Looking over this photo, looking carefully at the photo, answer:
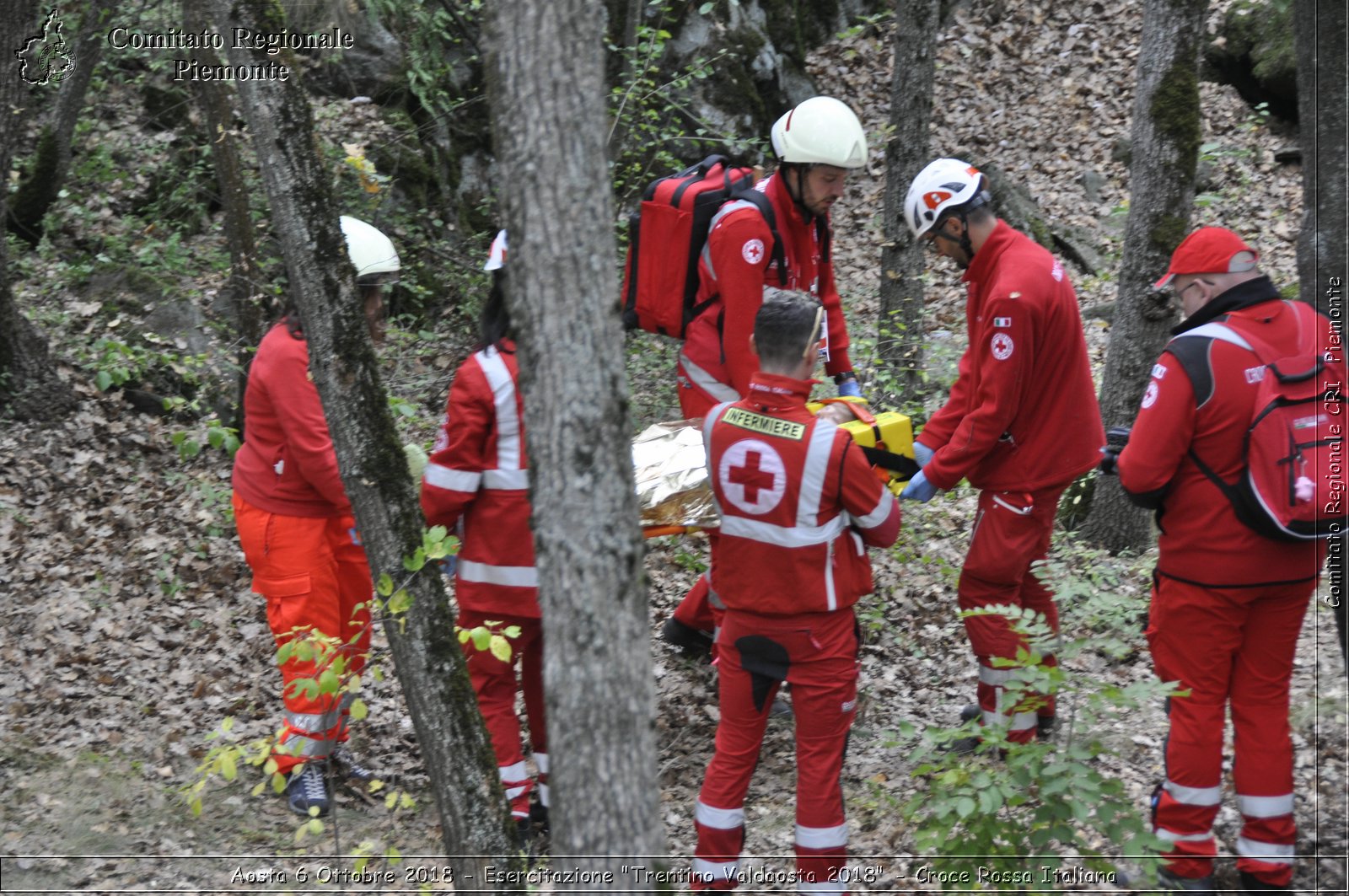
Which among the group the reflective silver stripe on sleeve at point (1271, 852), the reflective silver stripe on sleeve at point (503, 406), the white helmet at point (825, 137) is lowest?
the reflective silver stripe on sleeve at point (1271, 852)

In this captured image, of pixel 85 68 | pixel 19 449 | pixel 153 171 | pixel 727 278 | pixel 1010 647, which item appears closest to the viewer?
pixel 1010 647

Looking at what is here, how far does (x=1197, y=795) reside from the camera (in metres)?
3.94

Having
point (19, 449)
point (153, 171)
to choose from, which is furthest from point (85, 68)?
point (19, 449)

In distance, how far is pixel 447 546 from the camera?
347 cm

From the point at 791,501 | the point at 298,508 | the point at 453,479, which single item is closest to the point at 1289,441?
the point at 791,501

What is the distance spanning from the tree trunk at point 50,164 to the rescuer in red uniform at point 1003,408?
26.4ft

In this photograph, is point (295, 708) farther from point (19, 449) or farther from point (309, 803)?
point (19, 449)

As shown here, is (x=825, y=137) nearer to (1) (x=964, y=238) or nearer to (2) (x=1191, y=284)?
(1) (x=964, y=238)

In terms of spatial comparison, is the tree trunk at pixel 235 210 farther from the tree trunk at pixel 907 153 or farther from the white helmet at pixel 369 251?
the tree trunk at pixel 907 153

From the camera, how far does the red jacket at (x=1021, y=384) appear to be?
452 cm

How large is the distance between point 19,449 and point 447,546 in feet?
18.1

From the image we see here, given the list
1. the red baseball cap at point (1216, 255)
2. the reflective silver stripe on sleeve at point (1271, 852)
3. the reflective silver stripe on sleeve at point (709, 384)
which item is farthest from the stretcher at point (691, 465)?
the reflective silver stripe on sleeve at point (1271, 852)

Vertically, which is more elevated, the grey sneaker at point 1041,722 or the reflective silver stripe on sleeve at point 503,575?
the reflective silver stripe on sleeve at point 503,575

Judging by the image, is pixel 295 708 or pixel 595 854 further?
pixel 295 708
